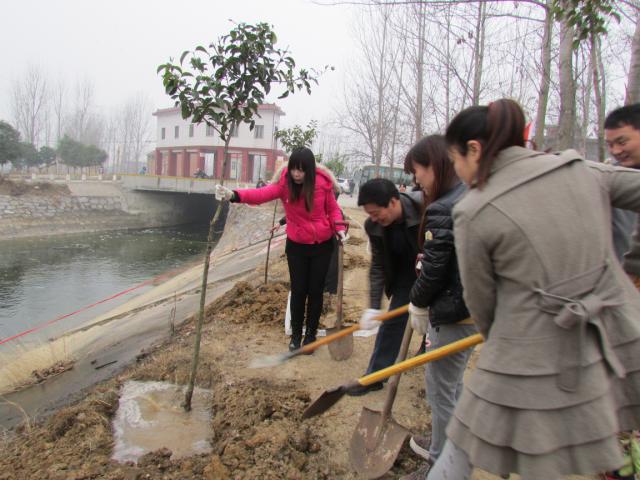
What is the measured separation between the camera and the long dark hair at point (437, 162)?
2223 millimetres

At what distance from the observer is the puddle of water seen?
9.73 feet

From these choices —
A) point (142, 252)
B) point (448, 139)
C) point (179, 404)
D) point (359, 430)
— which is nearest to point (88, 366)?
point (179, 404)

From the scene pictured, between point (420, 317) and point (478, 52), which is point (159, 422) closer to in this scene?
point (420, 317)

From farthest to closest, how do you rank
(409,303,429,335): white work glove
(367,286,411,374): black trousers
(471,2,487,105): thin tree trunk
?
(471,2,487,105): thin tree trunk < (367,286,411,374): black trousers < (409,303,429,335): white work glove

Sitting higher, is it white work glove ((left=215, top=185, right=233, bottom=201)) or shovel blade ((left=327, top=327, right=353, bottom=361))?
white work glove ((left=215, top=185, right=233, bottom=201))

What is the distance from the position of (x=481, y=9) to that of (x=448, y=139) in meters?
8.58

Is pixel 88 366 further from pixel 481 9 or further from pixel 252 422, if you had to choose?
pixel 481 9

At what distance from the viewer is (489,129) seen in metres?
1.40

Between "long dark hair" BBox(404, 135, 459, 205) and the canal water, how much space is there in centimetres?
876

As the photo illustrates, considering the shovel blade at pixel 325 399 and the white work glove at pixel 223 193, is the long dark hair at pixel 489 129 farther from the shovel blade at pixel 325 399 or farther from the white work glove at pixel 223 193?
the white work glove at pixel 223 193

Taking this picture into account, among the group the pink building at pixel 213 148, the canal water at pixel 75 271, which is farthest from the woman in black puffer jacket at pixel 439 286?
the pink building at pixel 213 148

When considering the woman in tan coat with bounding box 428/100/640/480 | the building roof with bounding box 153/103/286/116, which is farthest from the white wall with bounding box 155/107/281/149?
the woman in tan coat with bounding box 428/100/640/480

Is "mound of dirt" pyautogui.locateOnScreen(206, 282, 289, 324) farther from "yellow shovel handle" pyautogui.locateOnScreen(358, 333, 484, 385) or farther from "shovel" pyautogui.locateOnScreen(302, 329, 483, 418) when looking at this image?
"yellow shovel handle" pyautogui.locateOnScreen(358, 333, 484, 385)

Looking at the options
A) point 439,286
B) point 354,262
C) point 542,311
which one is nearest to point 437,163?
point 439,286
